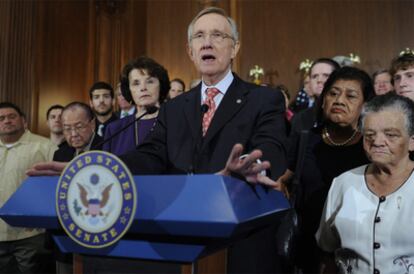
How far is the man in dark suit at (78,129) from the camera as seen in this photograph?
316cm

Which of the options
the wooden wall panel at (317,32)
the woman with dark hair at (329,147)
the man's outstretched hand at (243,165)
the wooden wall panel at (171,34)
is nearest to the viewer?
the man's outstretched hand at (243,165)

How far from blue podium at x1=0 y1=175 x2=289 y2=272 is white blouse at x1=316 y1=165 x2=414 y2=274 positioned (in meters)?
0.65

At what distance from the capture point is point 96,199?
1110mm

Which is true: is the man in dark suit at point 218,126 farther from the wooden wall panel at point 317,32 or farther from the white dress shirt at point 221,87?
the wooden wall panel at point 317,32

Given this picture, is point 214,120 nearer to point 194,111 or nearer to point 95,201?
point 194,111

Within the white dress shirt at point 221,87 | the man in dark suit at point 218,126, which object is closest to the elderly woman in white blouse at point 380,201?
the man in dark suit at point 218,126

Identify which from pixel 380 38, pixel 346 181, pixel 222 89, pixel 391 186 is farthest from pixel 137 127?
pixel 380 38

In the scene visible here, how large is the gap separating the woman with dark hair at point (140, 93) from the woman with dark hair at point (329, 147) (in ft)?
2.73

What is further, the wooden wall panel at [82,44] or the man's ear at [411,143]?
the wooden wall panel at [82,44]

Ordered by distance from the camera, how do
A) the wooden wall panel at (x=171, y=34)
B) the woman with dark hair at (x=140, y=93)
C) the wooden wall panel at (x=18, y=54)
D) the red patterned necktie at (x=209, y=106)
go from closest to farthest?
1. the red patterned necktie at (x=209, y=106)
2. the woman with dark hair at (x=140, y=93)
3. the wooden wall panel at (x=18, y=54)
4. the wooden wall panel at (x=171, y=34)

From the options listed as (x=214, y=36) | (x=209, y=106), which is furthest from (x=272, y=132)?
(x=214, y=36)

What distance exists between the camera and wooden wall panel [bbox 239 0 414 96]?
7.15m

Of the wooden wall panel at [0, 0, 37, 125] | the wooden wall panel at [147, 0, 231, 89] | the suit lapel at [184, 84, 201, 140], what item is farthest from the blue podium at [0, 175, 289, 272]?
the wooden wall panel at [147, 0, 231, 89]

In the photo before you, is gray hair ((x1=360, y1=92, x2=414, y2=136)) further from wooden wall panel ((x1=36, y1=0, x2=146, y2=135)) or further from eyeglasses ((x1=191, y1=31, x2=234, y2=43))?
wooden wall panel ((x1=36, y1=0, x2=146, y2=135))
